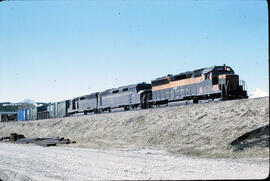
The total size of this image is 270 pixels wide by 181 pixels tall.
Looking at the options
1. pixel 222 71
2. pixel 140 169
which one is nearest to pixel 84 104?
pixel 222 71

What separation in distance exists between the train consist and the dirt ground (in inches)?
108

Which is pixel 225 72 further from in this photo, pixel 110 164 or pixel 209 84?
pixel 110 164

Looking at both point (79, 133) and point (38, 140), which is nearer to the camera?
point (38, 140)

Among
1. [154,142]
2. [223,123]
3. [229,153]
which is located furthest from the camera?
[154,142]

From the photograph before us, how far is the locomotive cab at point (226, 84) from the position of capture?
26688 millimetres

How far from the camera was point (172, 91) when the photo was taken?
31.4 meters

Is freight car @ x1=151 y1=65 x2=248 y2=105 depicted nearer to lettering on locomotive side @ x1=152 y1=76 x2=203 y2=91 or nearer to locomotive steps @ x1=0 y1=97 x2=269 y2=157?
lettering on locomotive side @ x1=152 y1=76 x2=203 y2=91

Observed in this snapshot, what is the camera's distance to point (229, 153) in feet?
52.9

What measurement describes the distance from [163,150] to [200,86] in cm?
1080

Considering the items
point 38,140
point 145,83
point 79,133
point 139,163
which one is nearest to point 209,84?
point 145,83

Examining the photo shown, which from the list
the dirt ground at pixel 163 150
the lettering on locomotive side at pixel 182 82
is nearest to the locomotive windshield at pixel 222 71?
the lettering on locomotive side at pixel 182 82

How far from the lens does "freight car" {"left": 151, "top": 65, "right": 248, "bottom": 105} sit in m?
27.0

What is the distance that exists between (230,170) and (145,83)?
26.2 m

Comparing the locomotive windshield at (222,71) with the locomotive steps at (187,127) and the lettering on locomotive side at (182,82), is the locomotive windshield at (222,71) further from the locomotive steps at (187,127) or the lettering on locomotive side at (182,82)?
the locomotive steps at (187,127)
